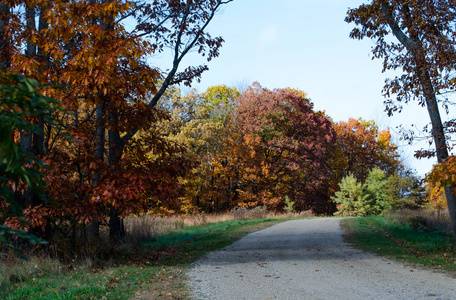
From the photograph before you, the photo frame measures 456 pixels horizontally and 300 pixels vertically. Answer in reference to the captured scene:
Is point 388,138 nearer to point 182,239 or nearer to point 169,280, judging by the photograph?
point 182,239

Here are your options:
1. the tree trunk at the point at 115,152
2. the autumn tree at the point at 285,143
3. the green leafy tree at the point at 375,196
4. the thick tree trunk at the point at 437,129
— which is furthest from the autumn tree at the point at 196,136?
the thick tree trunk at the point at 437,129

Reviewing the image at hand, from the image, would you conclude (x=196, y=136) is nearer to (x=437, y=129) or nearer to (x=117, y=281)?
(x=437, y=129)

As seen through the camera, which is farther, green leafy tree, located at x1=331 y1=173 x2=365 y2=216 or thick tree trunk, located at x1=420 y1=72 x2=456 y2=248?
green leafy tree, located at x1=331 y1=173 x2=365 y2=216

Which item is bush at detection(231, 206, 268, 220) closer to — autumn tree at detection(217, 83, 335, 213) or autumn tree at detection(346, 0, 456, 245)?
autumn tree at detection(217, 83, 335, 213)

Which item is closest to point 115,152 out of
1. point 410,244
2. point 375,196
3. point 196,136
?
point 410,244

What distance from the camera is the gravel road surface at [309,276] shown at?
623cm

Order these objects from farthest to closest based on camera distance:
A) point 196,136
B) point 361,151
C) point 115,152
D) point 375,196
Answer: point 361,151 → point 375,196 → point 196,136 → point 115,152

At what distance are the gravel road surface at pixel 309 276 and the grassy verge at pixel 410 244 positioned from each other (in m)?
0.74

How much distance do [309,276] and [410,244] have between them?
21.7ft

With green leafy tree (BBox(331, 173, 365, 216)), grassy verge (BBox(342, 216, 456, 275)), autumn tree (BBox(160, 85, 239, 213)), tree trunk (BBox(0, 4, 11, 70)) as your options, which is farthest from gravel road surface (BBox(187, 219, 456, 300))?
green leafy tree (BBox(331, 173, 365, 216))

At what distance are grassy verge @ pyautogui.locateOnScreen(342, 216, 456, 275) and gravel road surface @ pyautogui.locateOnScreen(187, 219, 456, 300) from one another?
74cm

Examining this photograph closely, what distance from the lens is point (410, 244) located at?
41.5ft

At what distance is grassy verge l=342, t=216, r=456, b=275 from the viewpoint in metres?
9.64

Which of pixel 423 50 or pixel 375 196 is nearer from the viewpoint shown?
pixel 423 50
